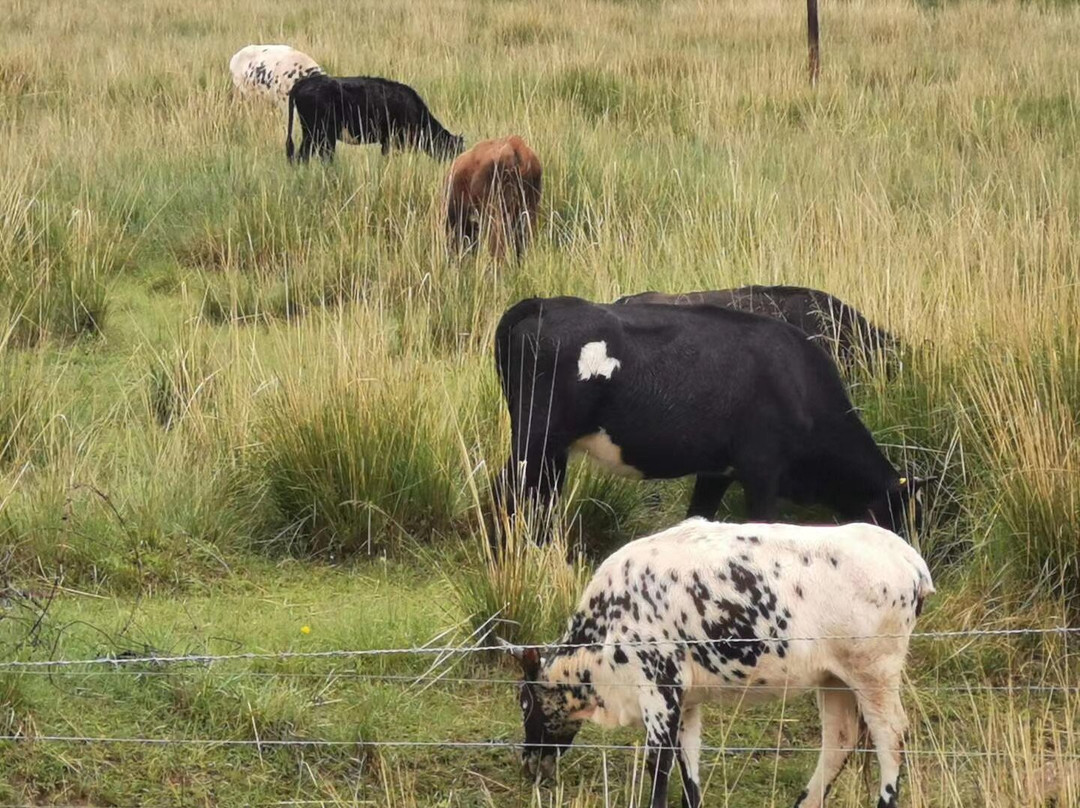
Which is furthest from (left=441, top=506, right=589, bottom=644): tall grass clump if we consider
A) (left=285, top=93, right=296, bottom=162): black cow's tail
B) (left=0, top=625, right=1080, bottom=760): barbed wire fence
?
(left=285, top=93, right=296, bottom=162): black cow's tail

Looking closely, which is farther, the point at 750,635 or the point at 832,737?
the point at 832,737

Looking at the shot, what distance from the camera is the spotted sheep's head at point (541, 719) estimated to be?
4684mm

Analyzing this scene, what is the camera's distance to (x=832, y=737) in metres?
4.52

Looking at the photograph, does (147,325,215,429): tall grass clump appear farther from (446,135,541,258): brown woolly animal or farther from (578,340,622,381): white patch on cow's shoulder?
(446,135,541,258): brown woolly animal

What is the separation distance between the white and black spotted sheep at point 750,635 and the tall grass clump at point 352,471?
6.31ft

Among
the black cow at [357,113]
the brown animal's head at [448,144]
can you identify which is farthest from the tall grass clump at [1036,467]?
the black cow at [357,113]

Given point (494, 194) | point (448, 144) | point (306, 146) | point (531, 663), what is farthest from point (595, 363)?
point (306, 146)

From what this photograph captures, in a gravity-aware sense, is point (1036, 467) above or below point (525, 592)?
above

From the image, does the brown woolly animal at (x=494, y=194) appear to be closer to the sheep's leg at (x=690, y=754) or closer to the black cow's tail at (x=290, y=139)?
the black cow's tail at (x=290, y=139)

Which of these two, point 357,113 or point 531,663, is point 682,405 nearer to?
point 531,663

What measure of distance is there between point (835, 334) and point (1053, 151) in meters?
5.78

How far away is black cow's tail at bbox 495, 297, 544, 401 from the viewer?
5902 mm

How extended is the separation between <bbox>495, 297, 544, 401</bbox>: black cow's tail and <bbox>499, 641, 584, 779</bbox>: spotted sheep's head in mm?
1433

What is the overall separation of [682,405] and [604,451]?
35 centimetres
